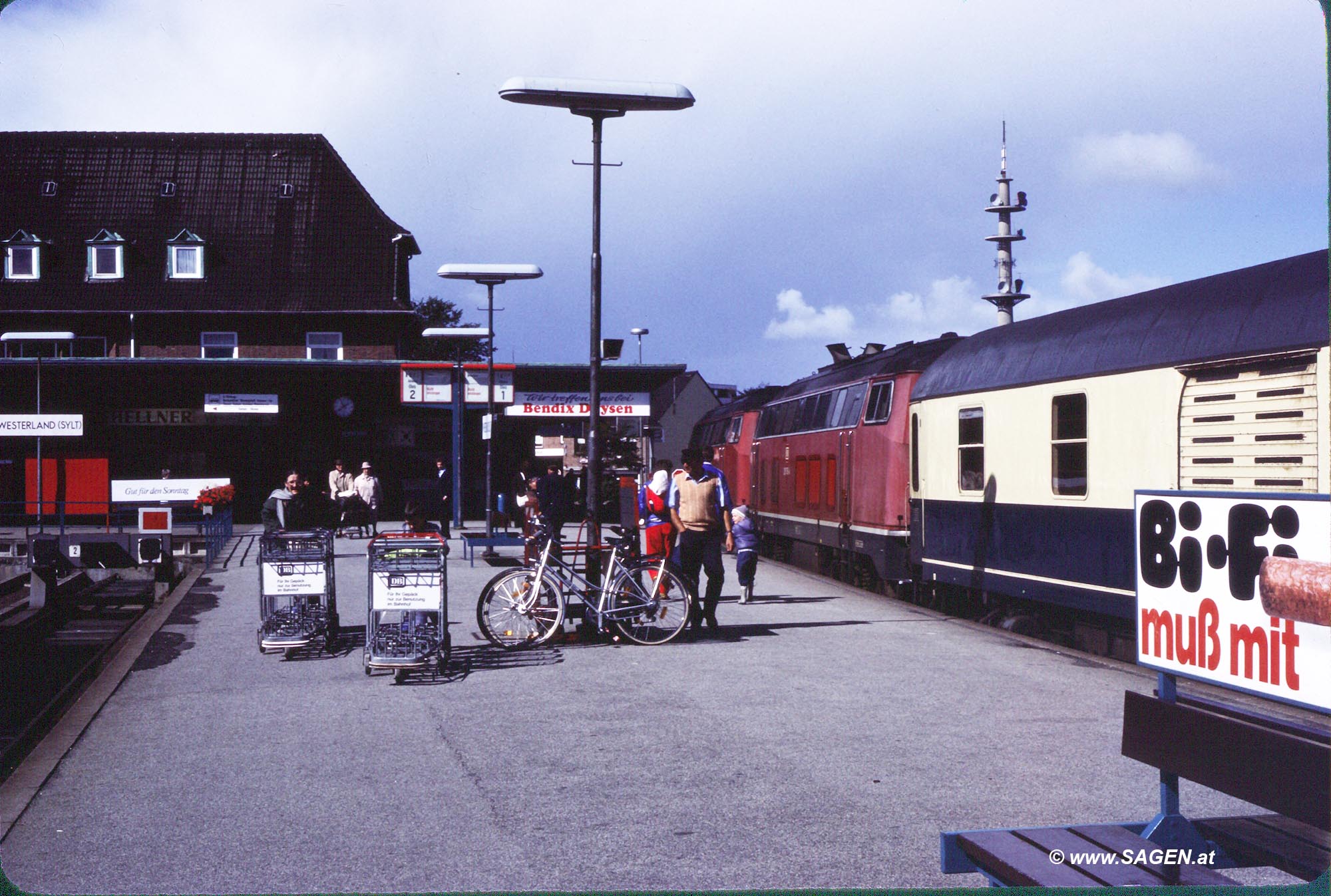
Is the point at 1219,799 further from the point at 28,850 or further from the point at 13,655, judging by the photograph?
the point at 13,655

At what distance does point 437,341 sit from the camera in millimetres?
65750

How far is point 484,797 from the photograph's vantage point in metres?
6.51

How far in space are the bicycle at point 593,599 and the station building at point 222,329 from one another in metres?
23.4

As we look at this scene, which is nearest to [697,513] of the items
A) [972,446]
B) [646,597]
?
[646,597]

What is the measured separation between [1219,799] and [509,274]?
17368 mm

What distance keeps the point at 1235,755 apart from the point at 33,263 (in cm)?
4355

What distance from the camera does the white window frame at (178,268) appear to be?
4125 centimetres

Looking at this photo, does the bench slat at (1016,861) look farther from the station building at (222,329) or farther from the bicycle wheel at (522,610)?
the station building at (222,329)

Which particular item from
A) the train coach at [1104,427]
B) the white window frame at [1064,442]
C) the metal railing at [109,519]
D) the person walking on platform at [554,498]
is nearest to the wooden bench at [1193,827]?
the train coach at [1104,427]

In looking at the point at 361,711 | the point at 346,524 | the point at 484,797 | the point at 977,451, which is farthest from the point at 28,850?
the point at 346,524

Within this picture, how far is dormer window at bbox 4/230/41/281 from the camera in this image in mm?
40844

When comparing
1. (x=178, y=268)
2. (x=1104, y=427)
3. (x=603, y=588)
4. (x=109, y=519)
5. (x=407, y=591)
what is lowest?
(x=603, y=588)

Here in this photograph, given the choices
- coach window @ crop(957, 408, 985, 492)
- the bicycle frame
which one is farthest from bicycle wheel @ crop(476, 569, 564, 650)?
coach window @ crop(957, 408, 985, 492)

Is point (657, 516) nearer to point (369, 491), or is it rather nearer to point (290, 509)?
point (290, 509)
